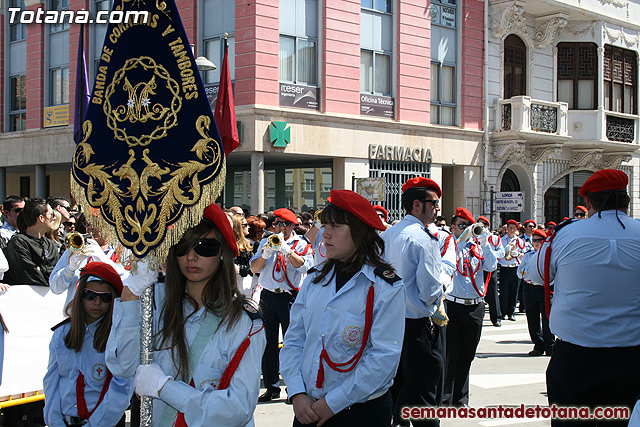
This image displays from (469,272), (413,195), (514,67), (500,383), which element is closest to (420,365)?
(413,195)

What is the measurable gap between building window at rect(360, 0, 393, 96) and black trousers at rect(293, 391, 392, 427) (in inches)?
717

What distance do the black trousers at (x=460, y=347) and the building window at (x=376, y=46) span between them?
14.8 metres

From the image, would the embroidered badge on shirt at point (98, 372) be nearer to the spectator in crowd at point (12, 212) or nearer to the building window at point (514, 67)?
the spectator in crowd at point (12, 212)

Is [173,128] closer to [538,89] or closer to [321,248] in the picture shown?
[321,248]

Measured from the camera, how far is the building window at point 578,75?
1030 inches

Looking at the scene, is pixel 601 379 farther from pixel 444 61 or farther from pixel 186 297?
pixel 444 61

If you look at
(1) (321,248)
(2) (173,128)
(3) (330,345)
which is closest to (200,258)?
(2) (173,128)

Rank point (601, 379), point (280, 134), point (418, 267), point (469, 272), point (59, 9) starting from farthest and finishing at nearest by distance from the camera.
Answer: point (59, 9), point (280, 134), point (469, 272), point (418, 267), point (601, 379)

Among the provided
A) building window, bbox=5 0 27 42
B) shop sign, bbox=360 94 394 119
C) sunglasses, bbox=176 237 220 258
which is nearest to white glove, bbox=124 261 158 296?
sunglasses, bbox=176 237 220 258

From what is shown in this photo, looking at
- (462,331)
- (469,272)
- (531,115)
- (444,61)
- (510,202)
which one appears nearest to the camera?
(462,331)

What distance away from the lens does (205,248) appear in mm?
3160

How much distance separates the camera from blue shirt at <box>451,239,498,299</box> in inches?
292

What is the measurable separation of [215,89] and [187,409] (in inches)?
690

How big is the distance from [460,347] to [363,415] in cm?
375
